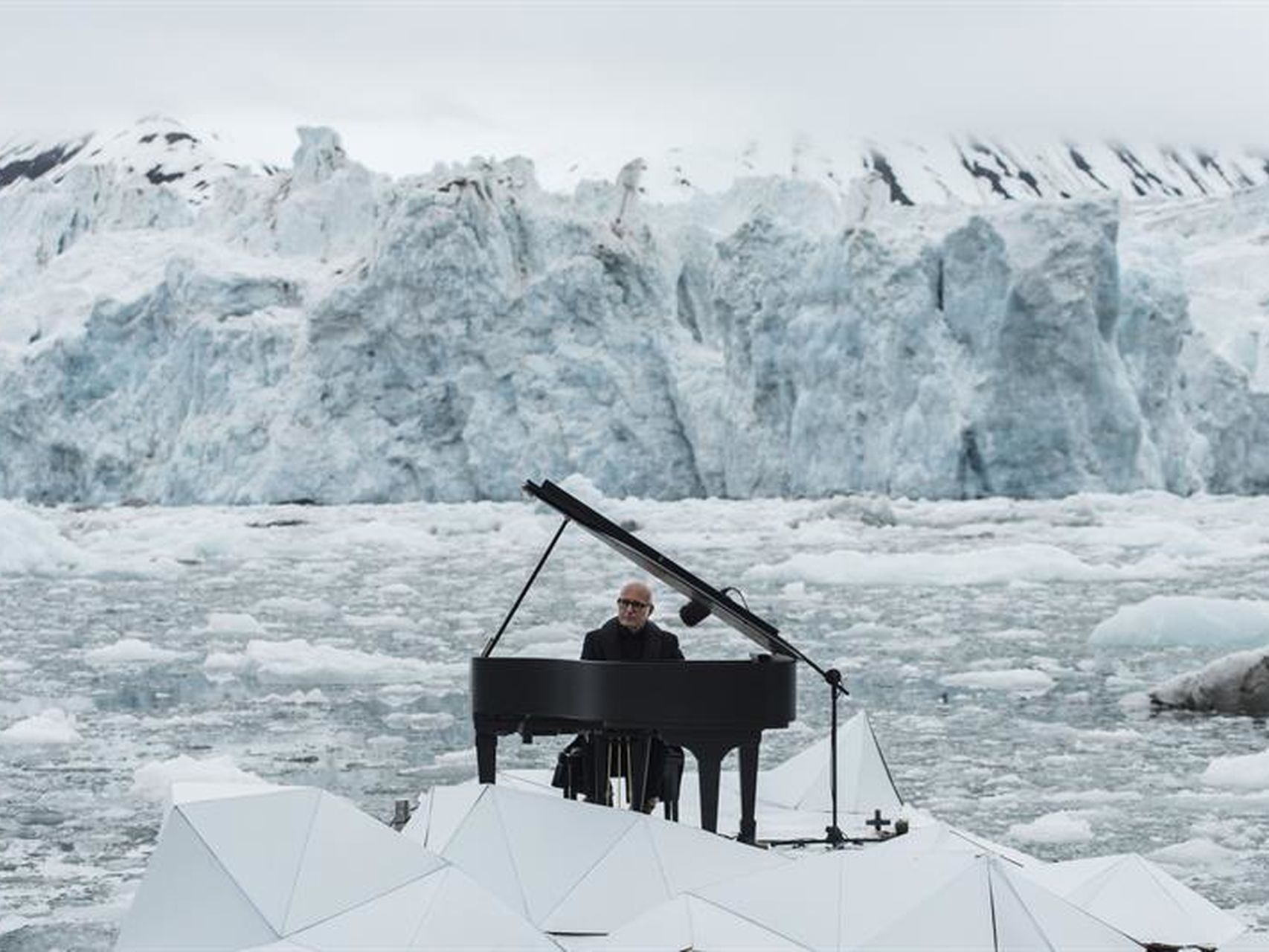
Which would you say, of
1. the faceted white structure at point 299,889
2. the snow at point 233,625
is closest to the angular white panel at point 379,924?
the faceted white structure at point 299,889

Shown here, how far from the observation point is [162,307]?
168 ft

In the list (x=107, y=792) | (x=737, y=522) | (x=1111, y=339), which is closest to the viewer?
(x=107, y=792)

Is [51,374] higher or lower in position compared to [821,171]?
lower

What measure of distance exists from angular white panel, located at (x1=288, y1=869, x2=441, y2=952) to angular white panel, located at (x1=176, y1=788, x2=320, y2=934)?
150 mm

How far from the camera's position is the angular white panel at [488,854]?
659 cm

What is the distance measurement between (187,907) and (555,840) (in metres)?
1.47

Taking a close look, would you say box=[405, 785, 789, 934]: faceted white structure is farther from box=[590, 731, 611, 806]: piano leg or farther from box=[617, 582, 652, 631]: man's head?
box=[617, 582, 652, 631]: man's head

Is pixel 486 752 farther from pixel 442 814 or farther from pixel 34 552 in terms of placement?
pixel 34 552

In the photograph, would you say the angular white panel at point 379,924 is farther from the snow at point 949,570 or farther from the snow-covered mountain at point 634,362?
the snow-covered mountain at point 634,362

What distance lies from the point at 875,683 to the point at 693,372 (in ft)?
112

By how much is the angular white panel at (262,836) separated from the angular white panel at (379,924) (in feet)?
0.49

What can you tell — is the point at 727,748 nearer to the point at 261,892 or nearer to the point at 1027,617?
the point at 261,892

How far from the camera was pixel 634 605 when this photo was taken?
711cm

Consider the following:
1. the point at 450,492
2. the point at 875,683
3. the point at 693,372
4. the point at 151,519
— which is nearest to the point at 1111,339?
the point at 693,372
